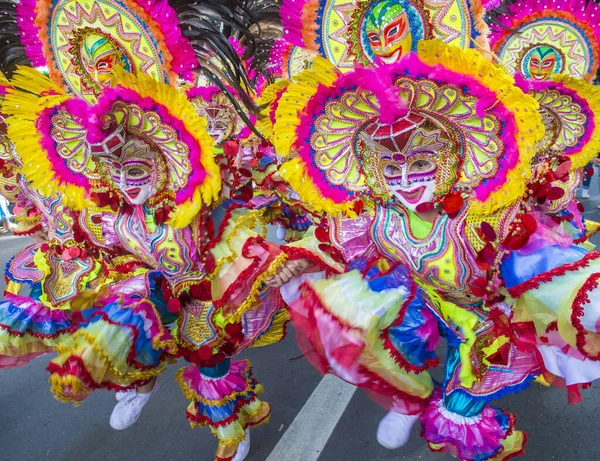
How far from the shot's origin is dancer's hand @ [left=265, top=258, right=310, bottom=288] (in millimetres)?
1882

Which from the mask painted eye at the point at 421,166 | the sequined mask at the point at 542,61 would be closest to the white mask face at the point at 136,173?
the mask painted eye at the point at 421,166

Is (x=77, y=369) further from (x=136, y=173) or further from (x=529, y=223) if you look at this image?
(x=529, y=223)

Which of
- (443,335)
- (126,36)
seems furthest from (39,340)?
(443,335)

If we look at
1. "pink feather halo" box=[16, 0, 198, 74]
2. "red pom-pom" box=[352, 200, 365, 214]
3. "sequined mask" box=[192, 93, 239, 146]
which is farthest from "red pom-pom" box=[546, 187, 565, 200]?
"sequined mask" box=[192, 93, 239, 146]

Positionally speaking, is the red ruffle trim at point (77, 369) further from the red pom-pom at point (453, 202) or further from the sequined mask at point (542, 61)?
the sequined mask at point (542, 61)

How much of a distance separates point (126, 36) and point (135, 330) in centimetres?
130

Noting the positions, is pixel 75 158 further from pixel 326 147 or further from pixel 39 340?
pixel 326 147

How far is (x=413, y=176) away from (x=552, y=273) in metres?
0.56

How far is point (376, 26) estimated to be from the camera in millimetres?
1619

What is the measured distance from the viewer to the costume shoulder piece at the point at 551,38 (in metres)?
3.16

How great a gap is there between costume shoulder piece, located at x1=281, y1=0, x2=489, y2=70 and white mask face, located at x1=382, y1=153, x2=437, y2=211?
0.38 m

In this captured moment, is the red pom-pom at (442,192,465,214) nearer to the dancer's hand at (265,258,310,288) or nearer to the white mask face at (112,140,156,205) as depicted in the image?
the dancer's hand at (265,258,310,288)

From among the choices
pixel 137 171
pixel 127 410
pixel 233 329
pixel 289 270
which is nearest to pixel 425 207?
pixel 289 270

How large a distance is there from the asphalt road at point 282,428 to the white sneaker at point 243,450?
0.04m
